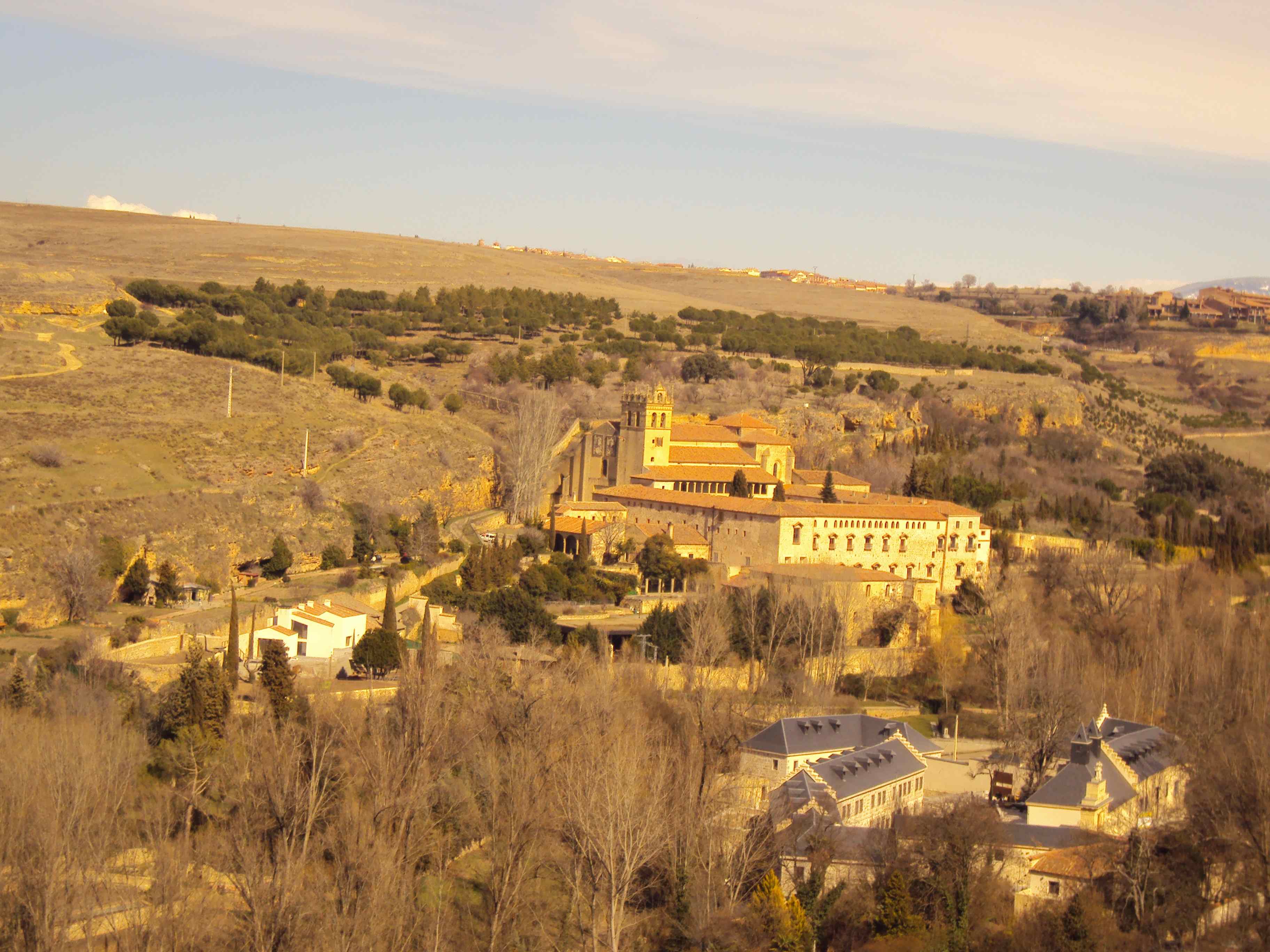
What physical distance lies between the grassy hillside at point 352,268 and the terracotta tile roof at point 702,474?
31.1 metres

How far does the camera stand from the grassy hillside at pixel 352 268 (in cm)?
8900

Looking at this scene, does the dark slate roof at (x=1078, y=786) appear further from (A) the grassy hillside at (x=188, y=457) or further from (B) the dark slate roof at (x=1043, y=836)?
(A) the grassy hillside at (x=188, y=457)

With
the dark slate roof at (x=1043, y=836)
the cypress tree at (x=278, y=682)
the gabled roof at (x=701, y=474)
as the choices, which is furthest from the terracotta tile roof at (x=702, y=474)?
the dark slate roof at (x=1043, y=836)

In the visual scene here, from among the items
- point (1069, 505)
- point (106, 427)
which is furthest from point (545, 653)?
point (1069, 505)

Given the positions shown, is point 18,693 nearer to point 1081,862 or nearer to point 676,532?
point 1081,862

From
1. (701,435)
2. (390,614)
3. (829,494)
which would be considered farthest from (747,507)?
(390,614)

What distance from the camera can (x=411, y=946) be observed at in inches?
944

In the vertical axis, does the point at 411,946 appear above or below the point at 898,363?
below

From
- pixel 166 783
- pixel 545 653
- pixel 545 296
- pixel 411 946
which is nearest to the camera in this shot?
pixel 411 946

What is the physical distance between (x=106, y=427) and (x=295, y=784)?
978 inches

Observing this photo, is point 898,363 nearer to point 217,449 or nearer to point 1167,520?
point 1167,520

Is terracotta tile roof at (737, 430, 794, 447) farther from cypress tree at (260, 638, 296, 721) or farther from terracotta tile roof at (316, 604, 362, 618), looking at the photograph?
cypress tree at (260, 638, 296, 721)

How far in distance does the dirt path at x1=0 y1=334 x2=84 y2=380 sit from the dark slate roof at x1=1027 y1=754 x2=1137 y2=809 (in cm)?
3520

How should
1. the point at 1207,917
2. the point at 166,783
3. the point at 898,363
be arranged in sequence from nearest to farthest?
the point at 1207,917 < the point at 166,783 < the point at 898,363
